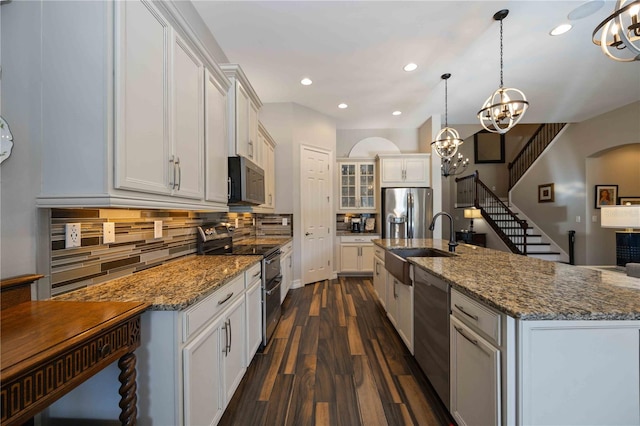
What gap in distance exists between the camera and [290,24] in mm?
2562

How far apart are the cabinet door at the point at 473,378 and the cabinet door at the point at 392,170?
394 cm

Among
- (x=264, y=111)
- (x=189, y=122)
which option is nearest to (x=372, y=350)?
(x=189, y=122)

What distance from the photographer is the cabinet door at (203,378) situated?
1131mm

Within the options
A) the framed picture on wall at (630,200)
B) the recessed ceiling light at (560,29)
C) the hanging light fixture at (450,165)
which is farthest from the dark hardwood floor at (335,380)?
the framed picture on wall at (630,200)

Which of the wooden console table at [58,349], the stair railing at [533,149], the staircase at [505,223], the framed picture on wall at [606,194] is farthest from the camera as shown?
the stair railing at [533,149]

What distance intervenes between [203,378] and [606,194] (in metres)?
7.76

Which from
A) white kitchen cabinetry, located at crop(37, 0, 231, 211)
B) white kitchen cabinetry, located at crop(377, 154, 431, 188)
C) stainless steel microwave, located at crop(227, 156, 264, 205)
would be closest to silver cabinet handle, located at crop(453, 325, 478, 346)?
white kitchen cabinetry, located at crop(37, 0, 231, 211)

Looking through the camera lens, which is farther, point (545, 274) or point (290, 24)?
point (290, 24)

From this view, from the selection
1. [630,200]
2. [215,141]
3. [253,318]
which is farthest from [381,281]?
[630,200]

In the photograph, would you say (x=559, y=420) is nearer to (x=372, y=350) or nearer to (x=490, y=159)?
(x=372, y=350)

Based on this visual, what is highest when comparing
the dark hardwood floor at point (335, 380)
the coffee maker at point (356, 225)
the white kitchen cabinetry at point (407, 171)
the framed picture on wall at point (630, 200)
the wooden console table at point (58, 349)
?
the white kitchen cabinetry at point (407, 171)

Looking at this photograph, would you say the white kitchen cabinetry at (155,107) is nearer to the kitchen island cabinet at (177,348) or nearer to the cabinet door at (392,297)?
the kitchen island cabinet at (177,348)

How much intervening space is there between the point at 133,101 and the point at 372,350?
100 inches

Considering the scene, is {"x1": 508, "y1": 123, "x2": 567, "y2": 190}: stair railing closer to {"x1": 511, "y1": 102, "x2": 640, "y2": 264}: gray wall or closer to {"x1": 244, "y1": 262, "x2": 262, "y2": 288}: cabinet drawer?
{"x1": 511, "y1": 102, "x2": 640, "y2": 264}: gray wall
